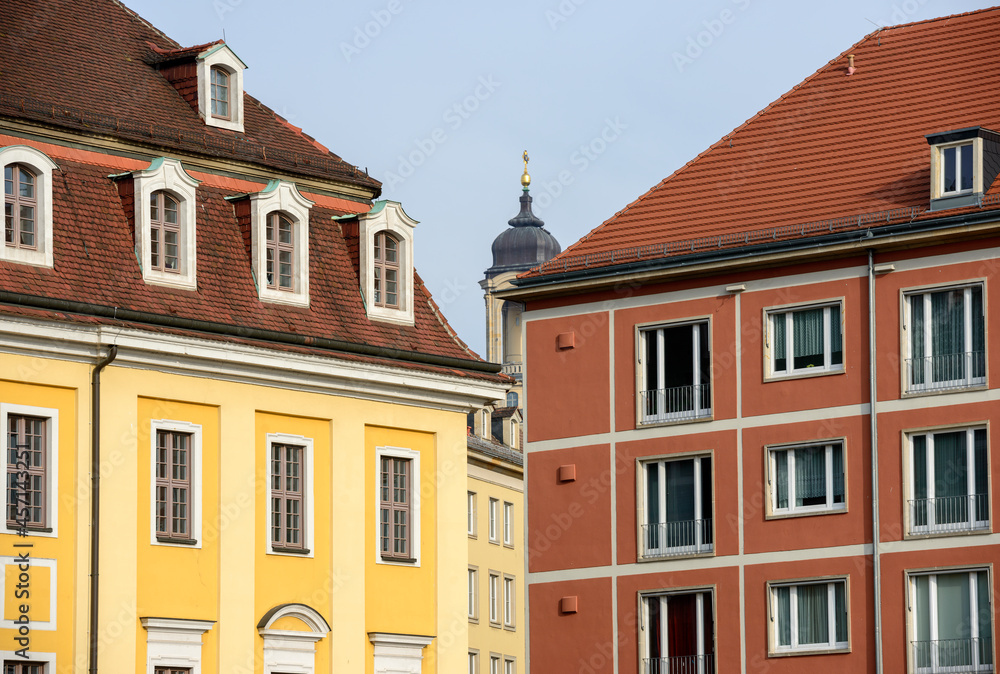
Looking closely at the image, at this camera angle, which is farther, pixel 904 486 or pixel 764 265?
pixel 764 265

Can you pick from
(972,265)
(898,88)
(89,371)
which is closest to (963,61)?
(898,88)

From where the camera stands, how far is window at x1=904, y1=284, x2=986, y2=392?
44.3m

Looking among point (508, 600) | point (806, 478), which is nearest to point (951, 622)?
point (806, 478)

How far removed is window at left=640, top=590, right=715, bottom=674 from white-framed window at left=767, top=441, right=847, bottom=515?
274 centimetres

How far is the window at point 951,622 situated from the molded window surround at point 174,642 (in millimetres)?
14495

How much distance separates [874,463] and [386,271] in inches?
428

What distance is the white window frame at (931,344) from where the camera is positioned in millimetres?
44188

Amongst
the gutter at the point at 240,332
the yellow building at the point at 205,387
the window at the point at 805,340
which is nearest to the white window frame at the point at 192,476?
the yellow building at the point at 205,387

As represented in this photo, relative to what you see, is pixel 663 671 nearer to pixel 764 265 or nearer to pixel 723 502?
pixel 723 502

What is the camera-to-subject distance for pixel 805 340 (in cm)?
4694

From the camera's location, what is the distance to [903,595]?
145 feet

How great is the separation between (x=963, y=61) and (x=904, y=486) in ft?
36.0

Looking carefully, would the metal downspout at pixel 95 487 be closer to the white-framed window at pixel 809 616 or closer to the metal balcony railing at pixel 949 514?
the white-framed window at pixel 809 616

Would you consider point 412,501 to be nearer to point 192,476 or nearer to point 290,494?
point 290,494
